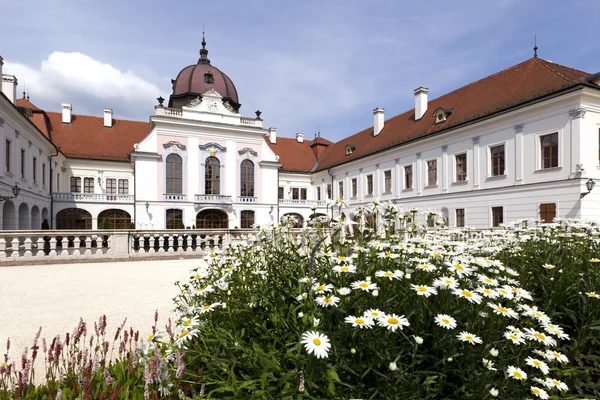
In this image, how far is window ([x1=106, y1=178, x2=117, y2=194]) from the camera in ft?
98.5

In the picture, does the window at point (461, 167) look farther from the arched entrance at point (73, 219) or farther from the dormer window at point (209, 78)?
the arched entrance at point (73, 219)

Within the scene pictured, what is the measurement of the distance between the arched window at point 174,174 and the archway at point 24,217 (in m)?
9.48

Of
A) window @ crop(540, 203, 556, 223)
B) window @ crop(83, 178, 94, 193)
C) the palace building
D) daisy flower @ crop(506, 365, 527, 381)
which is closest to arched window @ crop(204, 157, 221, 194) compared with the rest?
the palace building

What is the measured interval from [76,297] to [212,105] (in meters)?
25.5

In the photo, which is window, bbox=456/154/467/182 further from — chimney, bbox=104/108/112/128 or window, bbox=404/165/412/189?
chimney, bbox=104/108/112/128

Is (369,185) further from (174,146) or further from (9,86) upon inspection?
(9,86)

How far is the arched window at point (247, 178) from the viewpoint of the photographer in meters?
30.1


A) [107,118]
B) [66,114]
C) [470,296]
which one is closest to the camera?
[470,296]

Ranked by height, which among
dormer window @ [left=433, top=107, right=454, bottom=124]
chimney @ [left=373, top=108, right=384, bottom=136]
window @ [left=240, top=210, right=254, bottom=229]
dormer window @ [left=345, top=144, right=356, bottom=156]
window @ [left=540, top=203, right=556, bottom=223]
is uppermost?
chimney @ [left=373, top=108, right=384, bottom=136]

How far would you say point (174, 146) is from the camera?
90.3ft

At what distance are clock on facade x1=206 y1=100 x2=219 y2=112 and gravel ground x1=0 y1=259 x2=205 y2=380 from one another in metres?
21.8

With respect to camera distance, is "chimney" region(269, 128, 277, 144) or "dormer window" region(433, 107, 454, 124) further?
"chimney" region(269, 128, 277, 144)

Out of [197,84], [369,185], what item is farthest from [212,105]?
[369,185]

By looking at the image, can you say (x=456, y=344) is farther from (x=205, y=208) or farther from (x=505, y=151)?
(x=205, y=208)
